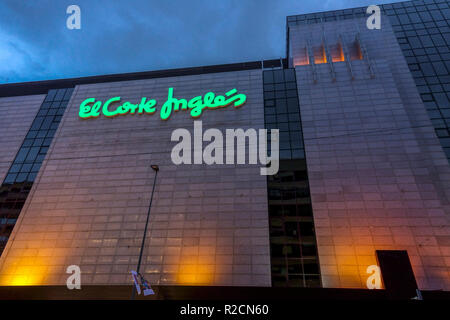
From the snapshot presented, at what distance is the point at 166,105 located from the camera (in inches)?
1272

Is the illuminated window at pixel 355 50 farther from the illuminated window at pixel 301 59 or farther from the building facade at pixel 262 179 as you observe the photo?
the illuminated window at pixel 301 59

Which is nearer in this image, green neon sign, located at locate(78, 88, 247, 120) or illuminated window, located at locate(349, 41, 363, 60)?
green neon sign, located at locate(78, 88, 247, 120)

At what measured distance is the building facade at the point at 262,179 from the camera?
21328mm

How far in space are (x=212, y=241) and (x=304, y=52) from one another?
2852 centimetres

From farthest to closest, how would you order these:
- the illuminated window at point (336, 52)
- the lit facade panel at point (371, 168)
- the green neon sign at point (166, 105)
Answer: the illuminated window at point (336, 52) < the green neon sign at point (166, 105) < the lit facade panel at point (371, 168)

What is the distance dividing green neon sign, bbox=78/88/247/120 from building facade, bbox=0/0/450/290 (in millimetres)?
778

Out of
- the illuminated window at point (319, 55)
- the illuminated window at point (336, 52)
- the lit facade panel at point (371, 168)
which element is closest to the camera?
the lit facade panel at point (371, 168)

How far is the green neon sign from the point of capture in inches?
1234

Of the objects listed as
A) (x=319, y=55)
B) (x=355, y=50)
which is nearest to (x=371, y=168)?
(x=319, y=55)

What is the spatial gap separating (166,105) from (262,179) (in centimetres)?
1588

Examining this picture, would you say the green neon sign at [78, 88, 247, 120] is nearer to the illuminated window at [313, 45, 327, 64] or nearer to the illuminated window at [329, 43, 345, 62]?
the illuminated window at [313, 45, 327, 64]

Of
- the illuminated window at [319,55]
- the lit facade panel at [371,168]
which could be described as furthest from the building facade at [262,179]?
the illuminated window at [319,55]

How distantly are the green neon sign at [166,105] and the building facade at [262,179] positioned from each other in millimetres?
778

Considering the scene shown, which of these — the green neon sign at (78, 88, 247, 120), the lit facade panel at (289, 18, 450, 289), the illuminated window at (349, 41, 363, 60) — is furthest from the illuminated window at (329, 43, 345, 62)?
the green neon sign at (78, 88, 247, 120)
